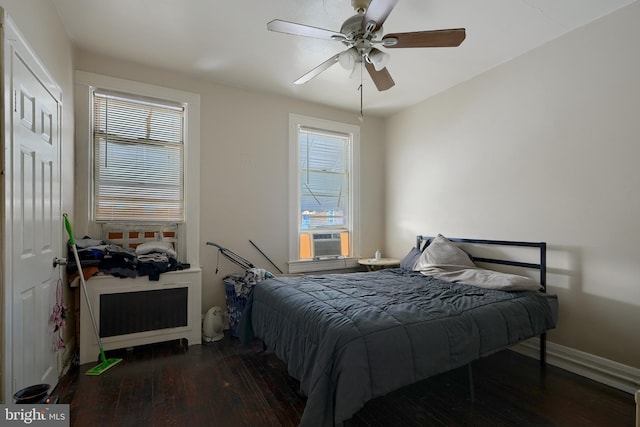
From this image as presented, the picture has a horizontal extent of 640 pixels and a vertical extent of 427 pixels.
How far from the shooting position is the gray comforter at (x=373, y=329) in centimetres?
155

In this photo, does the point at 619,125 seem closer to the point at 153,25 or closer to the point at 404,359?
the point at 404,359

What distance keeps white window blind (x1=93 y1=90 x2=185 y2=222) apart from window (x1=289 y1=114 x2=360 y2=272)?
4.38 ft

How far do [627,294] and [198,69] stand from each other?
4.12 m

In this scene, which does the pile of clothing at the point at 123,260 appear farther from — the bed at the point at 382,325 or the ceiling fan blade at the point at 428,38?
the ceiling fan blade at the point at 428,38

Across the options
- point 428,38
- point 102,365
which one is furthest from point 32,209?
point 428,38

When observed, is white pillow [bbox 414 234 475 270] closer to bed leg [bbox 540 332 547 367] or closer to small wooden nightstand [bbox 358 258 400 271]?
small wooden nightstand [bbox 358 258 400 271]

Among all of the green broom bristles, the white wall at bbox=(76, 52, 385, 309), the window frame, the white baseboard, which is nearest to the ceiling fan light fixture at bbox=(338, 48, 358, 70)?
the white wall at bbox=(76, 52, 385, 309)

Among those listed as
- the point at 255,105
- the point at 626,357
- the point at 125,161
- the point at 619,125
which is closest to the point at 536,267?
the point at 626,357

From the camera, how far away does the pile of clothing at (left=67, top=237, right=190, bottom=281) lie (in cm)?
263

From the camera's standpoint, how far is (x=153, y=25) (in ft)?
8.08

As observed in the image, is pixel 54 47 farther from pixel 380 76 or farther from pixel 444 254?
pixel 444 254

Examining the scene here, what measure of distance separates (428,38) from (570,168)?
1.67 meters

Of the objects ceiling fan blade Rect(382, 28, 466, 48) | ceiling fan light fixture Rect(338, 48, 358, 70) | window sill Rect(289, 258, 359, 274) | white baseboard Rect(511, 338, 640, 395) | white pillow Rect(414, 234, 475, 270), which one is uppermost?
ceiling fan blade Rect(382, 28, 466, 48)

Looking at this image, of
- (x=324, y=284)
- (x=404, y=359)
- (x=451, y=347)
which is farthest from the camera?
(x=324, y=284)
